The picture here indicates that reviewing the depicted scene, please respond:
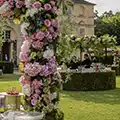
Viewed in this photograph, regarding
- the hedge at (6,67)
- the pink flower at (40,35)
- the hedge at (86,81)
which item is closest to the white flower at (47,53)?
the pink flower at (40,35)

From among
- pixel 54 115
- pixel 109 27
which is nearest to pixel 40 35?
pixel 54 115

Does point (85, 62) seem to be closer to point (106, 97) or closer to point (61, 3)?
point (106, 97)

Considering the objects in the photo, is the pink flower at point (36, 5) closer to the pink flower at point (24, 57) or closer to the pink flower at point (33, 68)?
the pink flower at point (24, 57)

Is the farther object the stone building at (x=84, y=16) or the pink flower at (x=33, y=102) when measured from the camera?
the stone building at (x=84, y=16)

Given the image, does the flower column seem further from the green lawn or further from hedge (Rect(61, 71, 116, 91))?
hedge (Rect(61, 71, 116, 91))

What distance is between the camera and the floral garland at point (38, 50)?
286 inches

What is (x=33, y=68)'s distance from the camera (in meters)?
7.26

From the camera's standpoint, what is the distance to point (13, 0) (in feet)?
24.7

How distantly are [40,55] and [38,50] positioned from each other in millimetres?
111

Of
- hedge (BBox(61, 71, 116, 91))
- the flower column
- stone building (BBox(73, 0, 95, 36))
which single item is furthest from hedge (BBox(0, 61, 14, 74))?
the flower column

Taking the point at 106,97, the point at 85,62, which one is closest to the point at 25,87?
the point at 106,97

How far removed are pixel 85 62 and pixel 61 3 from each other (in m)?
12.8

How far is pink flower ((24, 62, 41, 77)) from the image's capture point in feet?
23.8

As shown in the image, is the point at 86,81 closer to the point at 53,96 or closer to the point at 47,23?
the point at 53,96
